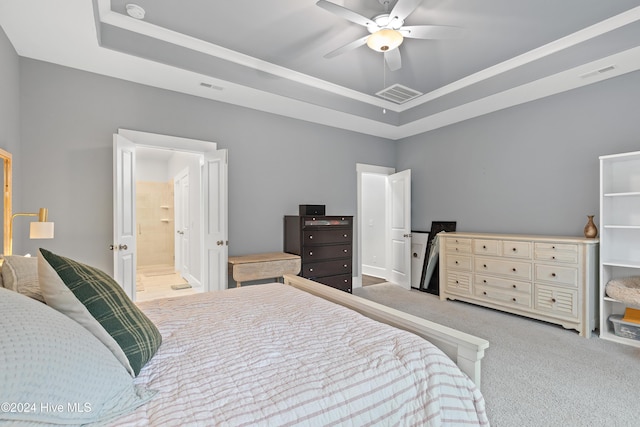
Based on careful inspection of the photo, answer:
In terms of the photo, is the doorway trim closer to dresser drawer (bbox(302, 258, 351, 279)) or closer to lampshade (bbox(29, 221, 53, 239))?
dresser drawer (bbox(302, 258, 351, 279))

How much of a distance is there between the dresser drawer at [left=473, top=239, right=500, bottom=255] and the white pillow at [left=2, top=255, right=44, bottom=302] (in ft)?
13.8

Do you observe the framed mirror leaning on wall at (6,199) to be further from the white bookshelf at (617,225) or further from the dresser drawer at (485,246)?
the white bookshelf at (617,225)

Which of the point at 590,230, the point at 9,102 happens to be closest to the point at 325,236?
the point at 590,230

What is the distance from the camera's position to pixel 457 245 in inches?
170

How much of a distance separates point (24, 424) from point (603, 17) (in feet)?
14.2

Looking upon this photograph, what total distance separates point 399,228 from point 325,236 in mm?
1716

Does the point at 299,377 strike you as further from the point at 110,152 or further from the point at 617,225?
the point at 617,225

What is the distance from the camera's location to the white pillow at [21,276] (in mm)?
1167

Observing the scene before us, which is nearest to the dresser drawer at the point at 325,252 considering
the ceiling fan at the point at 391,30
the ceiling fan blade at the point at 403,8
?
the ceiling fan at the point at 391,30

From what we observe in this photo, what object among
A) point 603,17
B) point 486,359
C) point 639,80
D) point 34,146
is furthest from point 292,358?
point 639,80

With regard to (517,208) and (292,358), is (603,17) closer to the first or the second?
(517,208)

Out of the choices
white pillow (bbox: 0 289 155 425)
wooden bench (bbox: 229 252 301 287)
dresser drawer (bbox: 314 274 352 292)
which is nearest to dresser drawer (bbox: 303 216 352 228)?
wooden bench (bbox: 229 252 301 287)

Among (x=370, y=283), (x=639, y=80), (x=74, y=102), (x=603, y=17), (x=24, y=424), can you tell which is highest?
(x=603, y=17)

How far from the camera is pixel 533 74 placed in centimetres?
337
